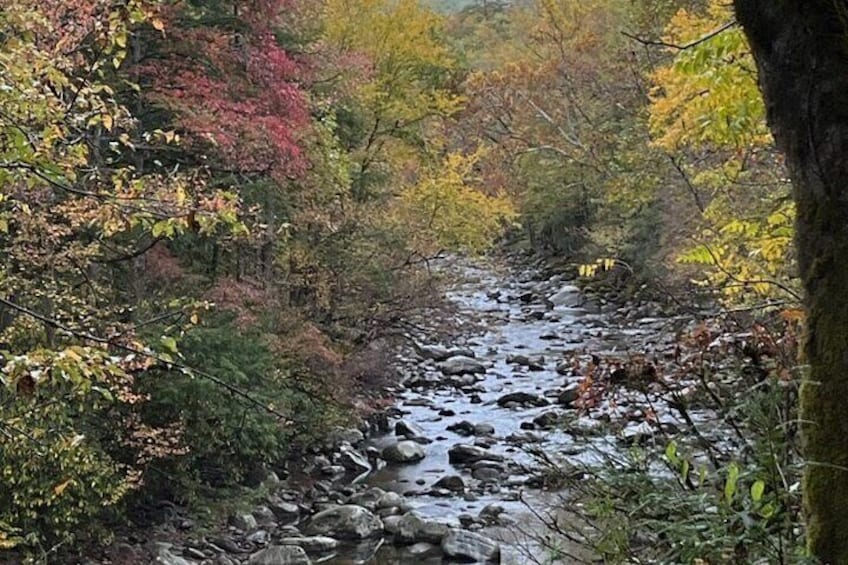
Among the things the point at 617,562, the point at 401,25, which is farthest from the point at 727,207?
the point at 401,25

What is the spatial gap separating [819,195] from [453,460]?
11312 millimetres

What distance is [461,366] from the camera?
18688 millimetres

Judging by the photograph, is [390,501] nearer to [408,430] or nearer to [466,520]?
[466,520]

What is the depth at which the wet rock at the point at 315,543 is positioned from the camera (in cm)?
960

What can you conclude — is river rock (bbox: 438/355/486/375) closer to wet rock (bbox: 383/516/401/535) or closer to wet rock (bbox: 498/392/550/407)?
wet rock (bbox: 498/392/550/407)

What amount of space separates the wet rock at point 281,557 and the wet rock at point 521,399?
7170 millimetres

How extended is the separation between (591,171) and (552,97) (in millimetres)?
3573

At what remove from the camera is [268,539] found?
10.0m

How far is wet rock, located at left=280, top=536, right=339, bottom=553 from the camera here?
9.60 metres

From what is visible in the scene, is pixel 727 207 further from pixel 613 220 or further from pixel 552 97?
pixel 552 97

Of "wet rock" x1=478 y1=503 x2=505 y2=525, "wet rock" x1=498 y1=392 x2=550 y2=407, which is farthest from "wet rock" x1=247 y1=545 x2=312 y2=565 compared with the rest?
"wet rock" x1=498 y1=392 x2=550 y2=407

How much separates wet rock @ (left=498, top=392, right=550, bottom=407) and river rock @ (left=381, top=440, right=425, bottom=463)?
2915mm

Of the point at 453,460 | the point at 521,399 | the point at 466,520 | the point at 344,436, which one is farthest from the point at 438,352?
the point at 466,520

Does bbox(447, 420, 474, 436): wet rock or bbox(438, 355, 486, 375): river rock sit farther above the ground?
bbox(438, 355, 486, 375): river rock
